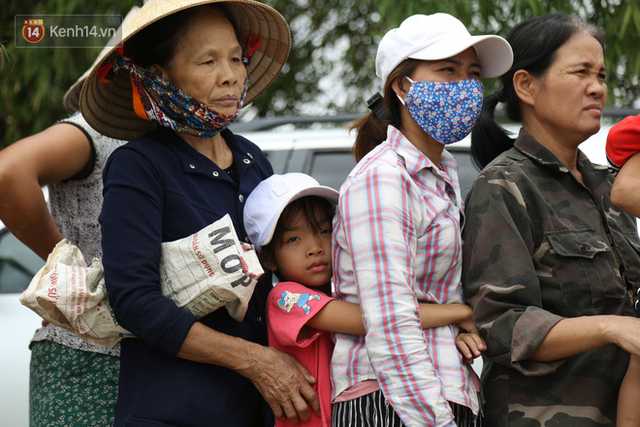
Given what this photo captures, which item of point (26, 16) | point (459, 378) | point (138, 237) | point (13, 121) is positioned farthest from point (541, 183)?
point (13, 121)

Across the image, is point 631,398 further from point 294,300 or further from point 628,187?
point 294,300

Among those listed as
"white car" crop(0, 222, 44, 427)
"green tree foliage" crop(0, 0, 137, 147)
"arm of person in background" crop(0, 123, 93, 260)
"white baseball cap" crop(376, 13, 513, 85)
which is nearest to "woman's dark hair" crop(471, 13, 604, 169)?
"white baseball cap" crop(376, 13, 513, 85)

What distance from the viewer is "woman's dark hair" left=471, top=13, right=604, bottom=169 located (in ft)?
8.07

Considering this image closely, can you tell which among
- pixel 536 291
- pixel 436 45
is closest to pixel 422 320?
pixel 536 291

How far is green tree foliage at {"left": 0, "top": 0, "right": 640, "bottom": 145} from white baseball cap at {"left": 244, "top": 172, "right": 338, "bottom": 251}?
9.59 ft

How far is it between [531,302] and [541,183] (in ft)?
1.32

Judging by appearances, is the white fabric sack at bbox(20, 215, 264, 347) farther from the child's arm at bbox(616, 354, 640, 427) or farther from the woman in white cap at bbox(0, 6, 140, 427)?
the child's arm at bbox(616, 354, 640, 427)

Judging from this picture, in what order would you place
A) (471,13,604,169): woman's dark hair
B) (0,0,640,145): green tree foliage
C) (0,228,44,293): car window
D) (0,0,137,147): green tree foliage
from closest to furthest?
(471,13,604,169): woman's dark hair
(0,228,44,293): car window
(0,0,640,145): green tree foliage
(0,0,137,147): green tree foliage

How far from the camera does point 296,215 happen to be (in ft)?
7.66

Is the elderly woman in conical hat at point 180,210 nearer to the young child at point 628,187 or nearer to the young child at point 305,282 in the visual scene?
the young child at point 305,282

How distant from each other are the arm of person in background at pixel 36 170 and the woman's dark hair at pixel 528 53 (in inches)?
52.8

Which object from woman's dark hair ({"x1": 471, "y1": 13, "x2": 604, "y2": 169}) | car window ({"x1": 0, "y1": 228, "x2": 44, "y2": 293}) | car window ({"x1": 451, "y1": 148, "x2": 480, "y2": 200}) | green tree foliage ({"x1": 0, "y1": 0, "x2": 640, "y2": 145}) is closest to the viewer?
woman's dark hair ({"x1": 471, "y1": 13, "x2": 604, "y2": 169})

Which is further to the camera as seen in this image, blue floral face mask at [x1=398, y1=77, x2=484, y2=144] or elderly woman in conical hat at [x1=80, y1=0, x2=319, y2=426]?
blue floral face mask at [x1=398, y1=77, x2=484, y2=144]

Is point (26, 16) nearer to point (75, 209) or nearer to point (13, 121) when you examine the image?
point (13, 121)
